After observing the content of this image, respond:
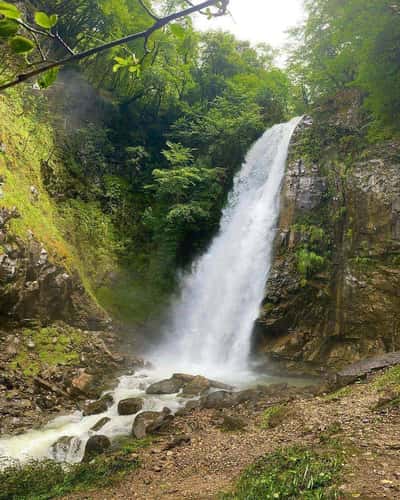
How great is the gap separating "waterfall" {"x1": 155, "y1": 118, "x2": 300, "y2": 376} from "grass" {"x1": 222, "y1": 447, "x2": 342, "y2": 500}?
6.08 meters

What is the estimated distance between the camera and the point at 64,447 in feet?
19.2

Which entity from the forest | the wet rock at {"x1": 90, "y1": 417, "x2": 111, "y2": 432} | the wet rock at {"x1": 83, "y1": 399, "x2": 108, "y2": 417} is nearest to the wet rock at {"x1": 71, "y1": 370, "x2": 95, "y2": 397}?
the forest

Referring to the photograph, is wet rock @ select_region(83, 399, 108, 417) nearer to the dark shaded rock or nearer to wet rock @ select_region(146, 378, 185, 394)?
wet rock @ select_region(146, 378, 185, 394)

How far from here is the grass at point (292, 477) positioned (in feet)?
9.71

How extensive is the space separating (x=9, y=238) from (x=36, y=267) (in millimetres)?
1078

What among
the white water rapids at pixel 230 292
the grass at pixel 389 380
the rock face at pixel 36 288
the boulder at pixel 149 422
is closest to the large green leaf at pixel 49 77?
the boulder at pixel 149 422

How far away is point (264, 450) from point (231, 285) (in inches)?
316

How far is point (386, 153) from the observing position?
35.4 feet

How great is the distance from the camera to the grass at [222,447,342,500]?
2.96m

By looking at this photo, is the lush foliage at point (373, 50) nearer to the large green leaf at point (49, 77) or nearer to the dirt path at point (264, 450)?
the dirt path at point (264, 450)

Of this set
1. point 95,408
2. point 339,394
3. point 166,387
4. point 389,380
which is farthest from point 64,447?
point 389,380

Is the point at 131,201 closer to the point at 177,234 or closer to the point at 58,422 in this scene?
the point at 177,234

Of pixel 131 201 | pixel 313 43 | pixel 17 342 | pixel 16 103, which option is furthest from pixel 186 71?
pixel 17 342

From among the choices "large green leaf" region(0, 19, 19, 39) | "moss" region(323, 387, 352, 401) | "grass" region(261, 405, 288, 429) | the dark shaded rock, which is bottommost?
"grass" region(261, 405, 288, 429)
